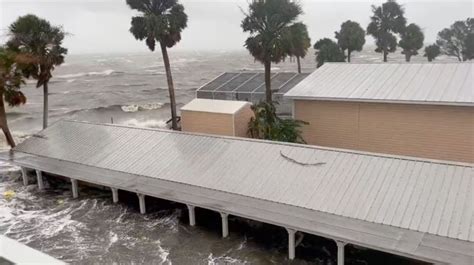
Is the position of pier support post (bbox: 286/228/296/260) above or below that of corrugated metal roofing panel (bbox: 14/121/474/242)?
below

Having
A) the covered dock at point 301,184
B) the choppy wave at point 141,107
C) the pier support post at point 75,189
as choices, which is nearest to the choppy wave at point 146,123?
the choppy wave at point 141,107

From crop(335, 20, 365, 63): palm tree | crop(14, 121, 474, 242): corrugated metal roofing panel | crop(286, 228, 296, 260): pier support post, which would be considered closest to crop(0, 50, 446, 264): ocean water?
crop(286, 228, 296, 260): pier support post

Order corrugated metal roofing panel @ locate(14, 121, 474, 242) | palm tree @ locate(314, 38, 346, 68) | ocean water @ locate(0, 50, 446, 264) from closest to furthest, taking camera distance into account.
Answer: corrugated metal roofing panel @ locate(14, 121, 474, 242)
ocean water @ locate(0, 50, 446, 264)
palm tree @ locate(314, 38, 346, 68)

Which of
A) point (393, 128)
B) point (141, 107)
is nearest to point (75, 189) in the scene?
point (393, 128)

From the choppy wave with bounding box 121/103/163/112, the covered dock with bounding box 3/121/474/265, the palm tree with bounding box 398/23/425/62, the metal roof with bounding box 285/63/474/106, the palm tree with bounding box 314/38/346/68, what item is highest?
the palm tree with bounding box 398/23/425/62

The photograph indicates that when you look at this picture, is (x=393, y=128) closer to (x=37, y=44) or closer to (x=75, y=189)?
(x=75, y=189)

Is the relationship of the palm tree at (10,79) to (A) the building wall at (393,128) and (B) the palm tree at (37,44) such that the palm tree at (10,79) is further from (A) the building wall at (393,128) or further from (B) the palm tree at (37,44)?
(A) the building wall at (393,128)

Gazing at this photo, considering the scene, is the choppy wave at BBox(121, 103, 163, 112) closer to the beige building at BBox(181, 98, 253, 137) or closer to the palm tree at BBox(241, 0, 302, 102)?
the palm tree at BBox(241, 0, 302, 102)
